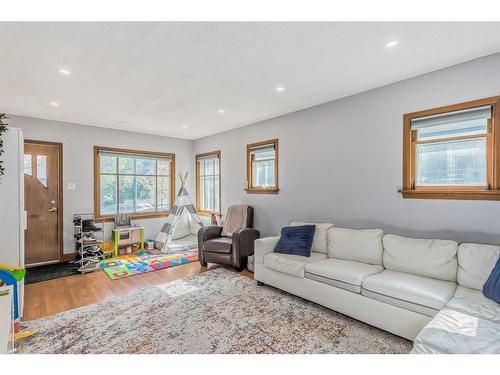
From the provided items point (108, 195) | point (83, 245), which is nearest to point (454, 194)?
point (83, 245)

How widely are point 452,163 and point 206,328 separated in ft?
9.83

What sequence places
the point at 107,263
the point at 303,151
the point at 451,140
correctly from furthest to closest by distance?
the point at 107,263 → the point at 303,151 → the point at 451,140

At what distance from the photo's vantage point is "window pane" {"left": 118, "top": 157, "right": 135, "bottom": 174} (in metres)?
5.42

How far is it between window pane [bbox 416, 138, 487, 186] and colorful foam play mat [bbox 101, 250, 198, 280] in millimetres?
3871

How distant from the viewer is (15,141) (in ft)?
8.48

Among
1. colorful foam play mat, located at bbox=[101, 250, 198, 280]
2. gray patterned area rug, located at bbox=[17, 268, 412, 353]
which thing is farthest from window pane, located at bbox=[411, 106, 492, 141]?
colorful foam play mat, located at bbox=[101, 250, 198, 280]

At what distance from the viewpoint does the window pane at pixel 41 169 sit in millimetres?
4445

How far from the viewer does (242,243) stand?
4023 mm

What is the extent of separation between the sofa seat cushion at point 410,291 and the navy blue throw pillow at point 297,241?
90 cm

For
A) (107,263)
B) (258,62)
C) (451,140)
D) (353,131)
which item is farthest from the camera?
(107,263)

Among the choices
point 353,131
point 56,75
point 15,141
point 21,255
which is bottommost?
point 21,255

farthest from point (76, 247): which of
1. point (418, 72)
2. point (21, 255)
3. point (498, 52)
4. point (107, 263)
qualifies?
point (498, 52)

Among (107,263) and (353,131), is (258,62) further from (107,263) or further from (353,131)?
(107,263)
